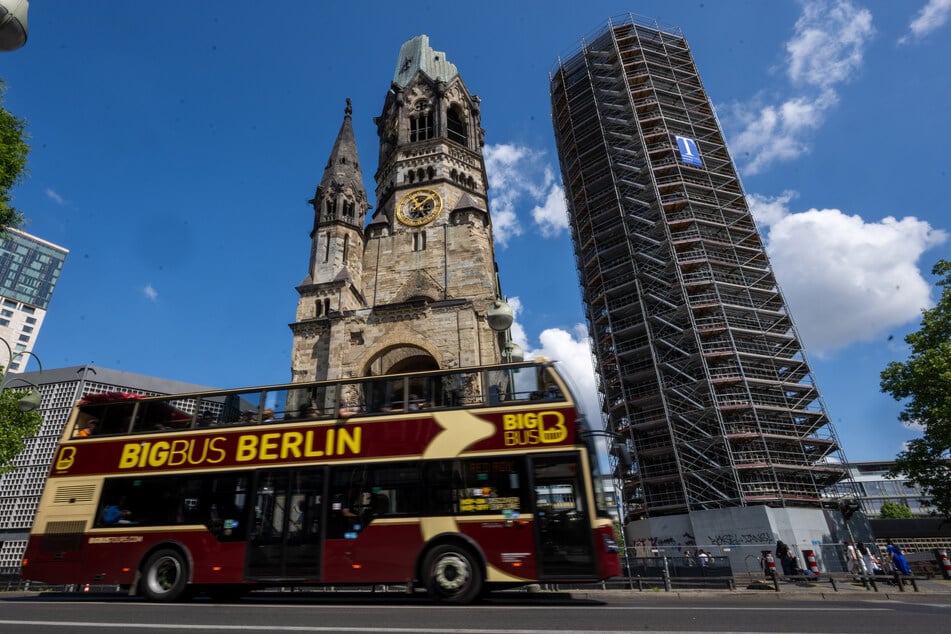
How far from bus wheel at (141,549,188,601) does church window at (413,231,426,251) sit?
80.1 ft

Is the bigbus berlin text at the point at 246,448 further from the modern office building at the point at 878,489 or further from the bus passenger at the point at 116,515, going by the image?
the modern office building at the point at 878,489

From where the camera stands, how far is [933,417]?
66.9 ft

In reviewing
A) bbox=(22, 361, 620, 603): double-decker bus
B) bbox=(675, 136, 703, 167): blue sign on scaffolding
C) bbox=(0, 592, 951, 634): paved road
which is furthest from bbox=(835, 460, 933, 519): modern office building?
bbox=(22, 361, 620, 603): double-decker bus

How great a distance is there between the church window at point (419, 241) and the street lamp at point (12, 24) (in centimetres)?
2624

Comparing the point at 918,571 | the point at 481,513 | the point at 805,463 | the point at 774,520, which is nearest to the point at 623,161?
the point at 805,463

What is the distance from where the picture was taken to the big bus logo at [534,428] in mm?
7773

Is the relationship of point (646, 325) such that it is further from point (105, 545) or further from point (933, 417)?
point (105, 545)

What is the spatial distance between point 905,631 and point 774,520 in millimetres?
23944

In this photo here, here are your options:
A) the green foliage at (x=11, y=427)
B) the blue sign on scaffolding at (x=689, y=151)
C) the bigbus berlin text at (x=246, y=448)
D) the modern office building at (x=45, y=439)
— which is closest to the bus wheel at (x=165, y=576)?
the bigbus berlin text at (x=246, y=448)

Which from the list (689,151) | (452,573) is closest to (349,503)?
(452,573)

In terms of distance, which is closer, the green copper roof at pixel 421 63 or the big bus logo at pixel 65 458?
the big bus logo at pixel 65 458

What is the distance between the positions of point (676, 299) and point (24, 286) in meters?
120

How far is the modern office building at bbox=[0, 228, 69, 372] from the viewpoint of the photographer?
95.4 meters

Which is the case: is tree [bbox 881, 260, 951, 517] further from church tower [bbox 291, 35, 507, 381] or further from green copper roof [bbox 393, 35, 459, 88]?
green copper roof [bbox 393, 35, 459, 88]
